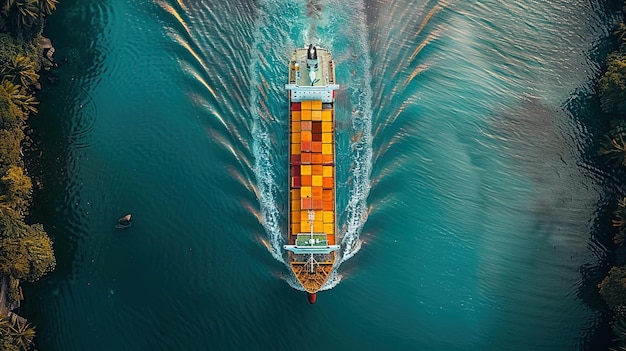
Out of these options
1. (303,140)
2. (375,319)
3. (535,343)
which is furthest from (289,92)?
(535,343)

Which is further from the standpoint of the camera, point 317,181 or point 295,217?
point 317,181

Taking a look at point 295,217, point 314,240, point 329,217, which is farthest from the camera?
point 295,217

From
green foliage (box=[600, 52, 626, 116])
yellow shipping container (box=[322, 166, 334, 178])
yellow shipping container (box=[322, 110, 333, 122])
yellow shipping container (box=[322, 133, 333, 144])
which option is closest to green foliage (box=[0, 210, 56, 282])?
yellow shipping container (box=[322, 166, 334, 178])

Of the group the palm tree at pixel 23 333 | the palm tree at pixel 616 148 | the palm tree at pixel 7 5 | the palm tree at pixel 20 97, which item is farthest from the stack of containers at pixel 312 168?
the palm tree at pixel 7 5

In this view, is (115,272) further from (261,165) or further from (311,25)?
(311,25)

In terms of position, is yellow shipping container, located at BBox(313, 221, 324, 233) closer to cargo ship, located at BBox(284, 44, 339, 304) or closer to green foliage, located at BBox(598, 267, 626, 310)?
cargo ship, located at BBox(284, 44, 339, 304)

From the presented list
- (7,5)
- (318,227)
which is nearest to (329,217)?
(318,227)

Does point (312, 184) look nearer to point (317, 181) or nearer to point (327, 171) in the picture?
point (317, 181)
